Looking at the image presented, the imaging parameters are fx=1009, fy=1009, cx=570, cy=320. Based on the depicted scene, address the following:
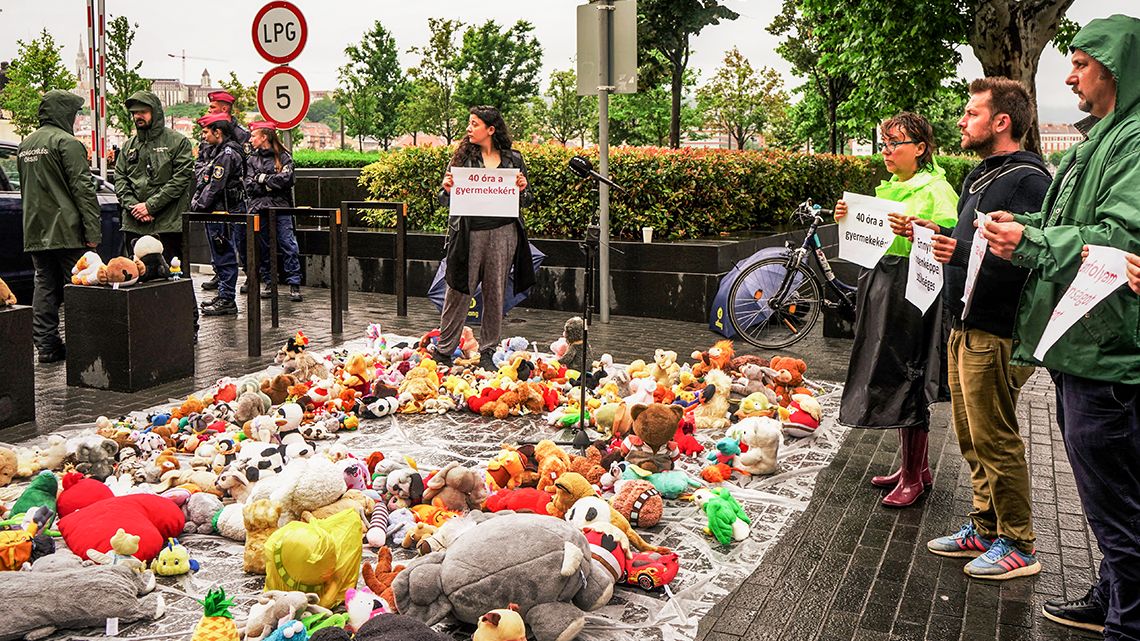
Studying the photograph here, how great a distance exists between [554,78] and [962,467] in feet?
166

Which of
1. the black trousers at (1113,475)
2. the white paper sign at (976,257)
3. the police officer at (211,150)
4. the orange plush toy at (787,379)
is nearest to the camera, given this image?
the black trousers at (1113,475)

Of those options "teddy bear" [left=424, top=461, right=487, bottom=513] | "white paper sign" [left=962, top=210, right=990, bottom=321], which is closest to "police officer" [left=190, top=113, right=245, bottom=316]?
"teddy bear" [left=424, top=461, right=487, bottom=513]

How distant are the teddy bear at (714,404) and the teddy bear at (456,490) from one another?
81.2 inches

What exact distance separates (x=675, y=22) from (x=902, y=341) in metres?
27.8

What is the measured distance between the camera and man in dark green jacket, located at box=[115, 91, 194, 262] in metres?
9.61

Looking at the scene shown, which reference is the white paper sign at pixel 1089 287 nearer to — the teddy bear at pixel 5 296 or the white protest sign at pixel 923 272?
the white protest sign at pixel 923 272

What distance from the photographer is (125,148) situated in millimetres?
9984

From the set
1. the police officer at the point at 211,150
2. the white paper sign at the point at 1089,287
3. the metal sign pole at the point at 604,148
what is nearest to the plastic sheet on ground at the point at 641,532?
the white paper sign at the point at 1089,287

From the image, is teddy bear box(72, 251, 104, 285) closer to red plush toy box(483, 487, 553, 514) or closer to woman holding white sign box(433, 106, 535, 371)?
woman holding white sign box(433, 106, 535, 371)

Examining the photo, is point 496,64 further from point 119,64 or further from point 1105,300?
point 1105,300

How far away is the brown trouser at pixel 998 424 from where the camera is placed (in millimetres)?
4047

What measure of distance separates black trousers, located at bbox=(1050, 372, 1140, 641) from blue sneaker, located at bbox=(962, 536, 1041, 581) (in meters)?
0.75

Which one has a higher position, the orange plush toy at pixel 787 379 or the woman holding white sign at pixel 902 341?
the woman holding white sign at pixel 902 341

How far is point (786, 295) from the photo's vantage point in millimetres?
9266
